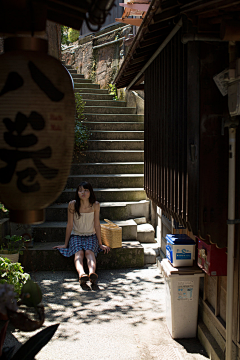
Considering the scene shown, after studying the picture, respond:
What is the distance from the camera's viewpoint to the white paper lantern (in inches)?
74.7

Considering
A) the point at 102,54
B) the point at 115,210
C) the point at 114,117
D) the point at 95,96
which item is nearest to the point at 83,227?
the point at 115,210

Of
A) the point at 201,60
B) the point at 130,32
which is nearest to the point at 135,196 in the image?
the point at 201,60

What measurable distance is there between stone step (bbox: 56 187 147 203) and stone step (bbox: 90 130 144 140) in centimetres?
237

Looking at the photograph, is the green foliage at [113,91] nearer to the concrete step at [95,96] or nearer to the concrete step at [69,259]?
the concrete step at [95,96]

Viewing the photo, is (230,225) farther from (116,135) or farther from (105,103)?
(105,103)

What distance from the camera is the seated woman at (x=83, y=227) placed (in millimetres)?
6668

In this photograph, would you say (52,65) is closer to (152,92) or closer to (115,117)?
(152,92)

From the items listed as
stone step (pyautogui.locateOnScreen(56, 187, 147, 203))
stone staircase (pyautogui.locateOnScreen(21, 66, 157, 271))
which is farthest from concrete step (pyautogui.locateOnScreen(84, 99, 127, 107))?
stone step (pyautogui.locateOnScreen(56, 187, 147, 203))

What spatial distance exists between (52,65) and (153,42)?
8.78 ft

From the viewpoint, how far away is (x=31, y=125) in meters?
1.90

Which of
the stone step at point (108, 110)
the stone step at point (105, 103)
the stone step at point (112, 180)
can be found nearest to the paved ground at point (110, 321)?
the stone step at point (112, 180)

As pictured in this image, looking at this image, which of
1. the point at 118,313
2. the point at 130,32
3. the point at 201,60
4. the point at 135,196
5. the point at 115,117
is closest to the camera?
the point at 201,60

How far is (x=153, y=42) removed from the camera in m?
4.29

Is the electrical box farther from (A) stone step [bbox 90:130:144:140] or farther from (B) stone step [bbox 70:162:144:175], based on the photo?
(A) stone step [bbox 90:130:144:140]
